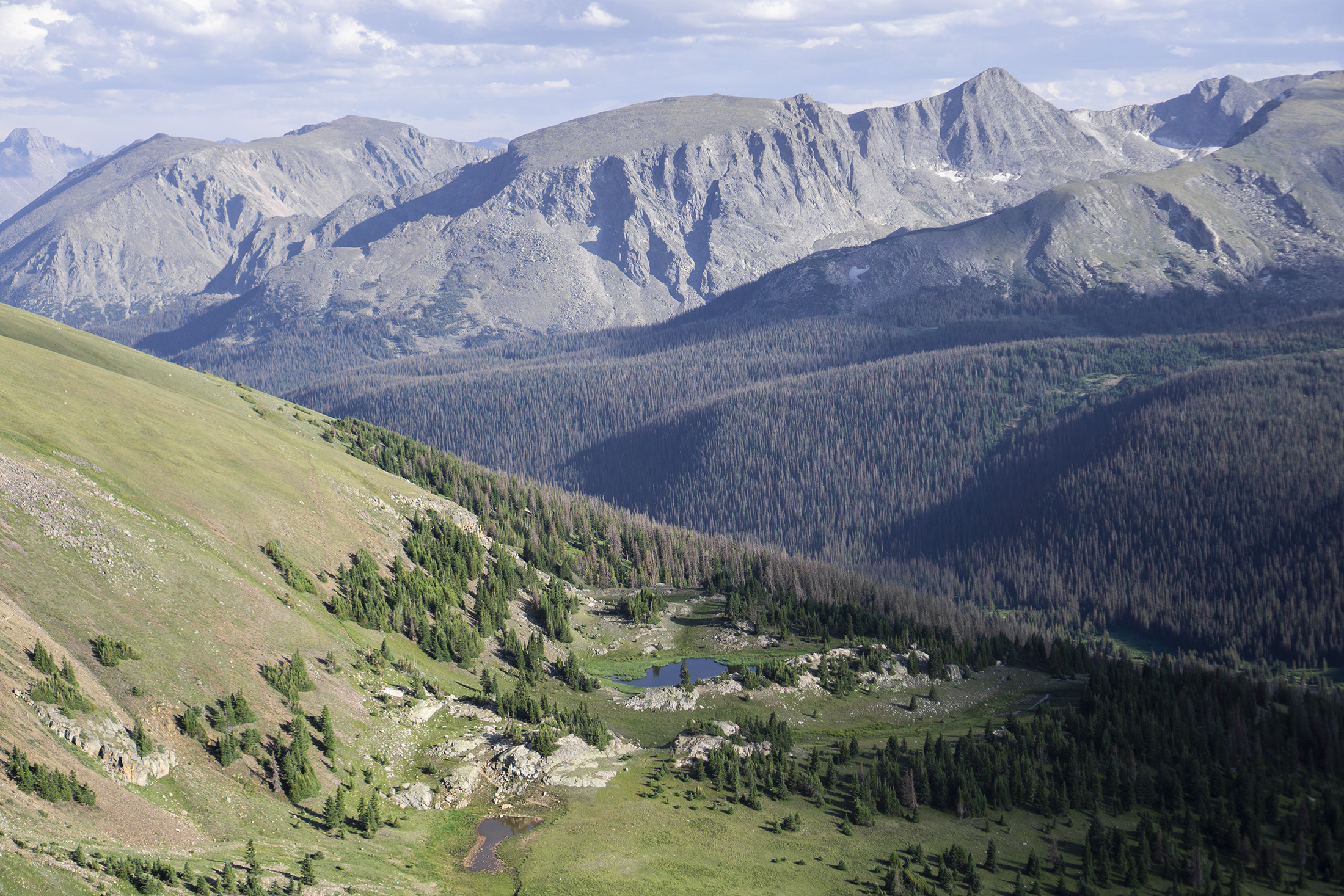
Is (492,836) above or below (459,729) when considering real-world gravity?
below

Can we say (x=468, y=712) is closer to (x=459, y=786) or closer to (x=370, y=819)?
(x=459, y=786)

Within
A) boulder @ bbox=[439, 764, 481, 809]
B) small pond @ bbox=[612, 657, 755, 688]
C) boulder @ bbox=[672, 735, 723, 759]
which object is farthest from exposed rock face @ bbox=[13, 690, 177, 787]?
small pond @ bbox=[612, 657, 755, 688]

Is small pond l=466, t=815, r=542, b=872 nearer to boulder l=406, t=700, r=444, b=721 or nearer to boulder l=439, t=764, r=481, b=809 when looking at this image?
boulder l=439, t=764, r=481, b=809

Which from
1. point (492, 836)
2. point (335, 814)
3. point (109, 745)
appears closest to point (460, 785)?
point (492, 836)

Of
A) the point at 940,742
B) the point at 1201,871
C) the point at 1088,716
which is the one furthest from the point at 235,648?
the point at 1088,716

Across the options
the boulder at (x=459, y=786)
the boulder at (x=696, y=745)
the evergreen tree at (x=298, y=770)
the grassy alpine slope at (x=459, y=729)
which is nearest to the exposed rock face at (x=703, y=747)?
the boulder at (x=696, y=745)

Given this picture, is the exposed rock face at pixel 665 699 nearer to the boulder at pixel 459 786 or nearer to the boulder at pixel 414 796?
the boulder at pixel 459 786

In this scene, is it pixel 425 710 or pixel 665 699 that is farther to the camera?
pixel 665 699
